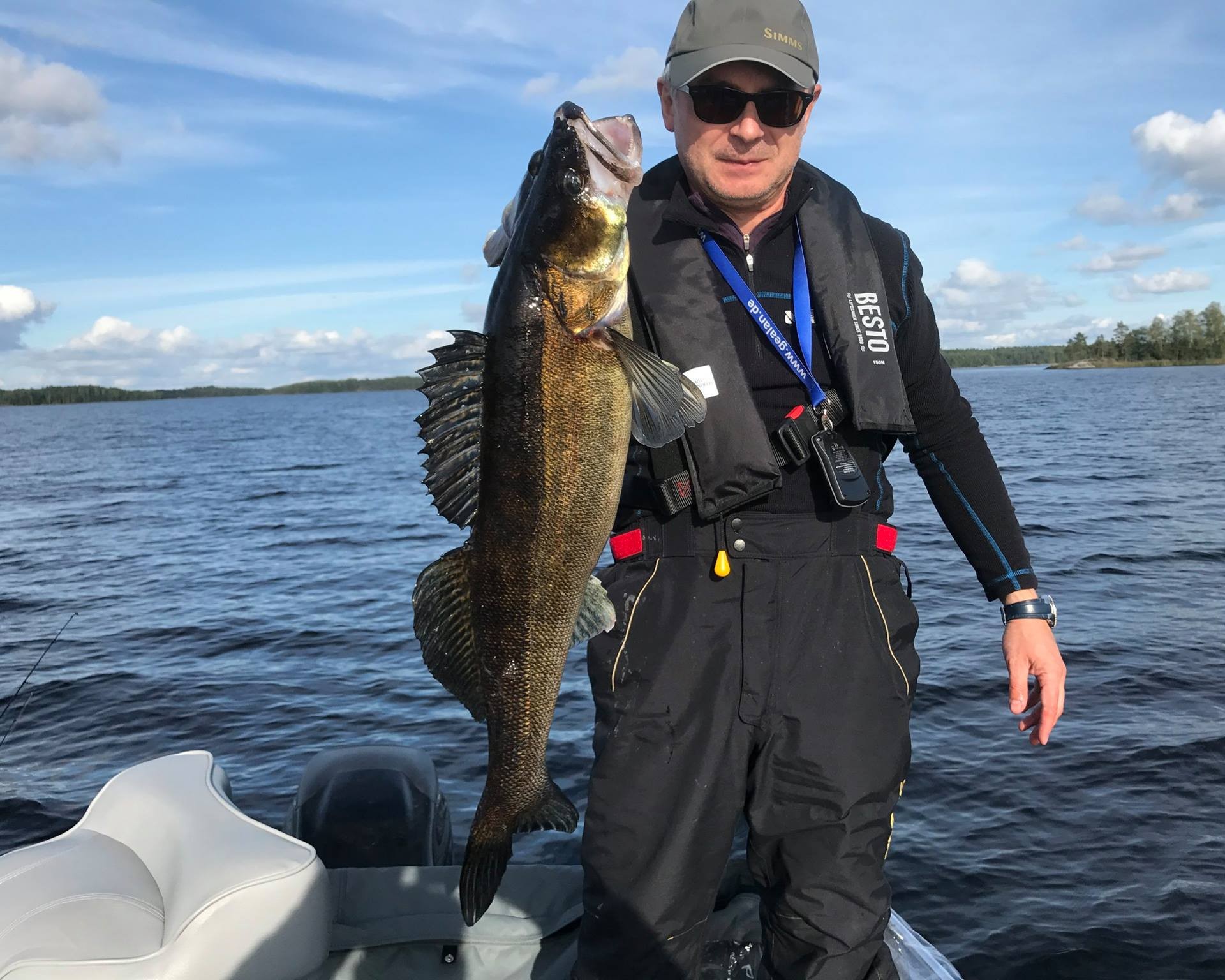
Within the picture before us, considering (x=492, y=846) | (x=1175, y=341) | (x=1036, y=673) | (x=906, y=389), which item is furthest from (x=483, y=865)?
(x=1175, y=341)

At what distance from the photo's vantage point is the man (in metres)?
3.30

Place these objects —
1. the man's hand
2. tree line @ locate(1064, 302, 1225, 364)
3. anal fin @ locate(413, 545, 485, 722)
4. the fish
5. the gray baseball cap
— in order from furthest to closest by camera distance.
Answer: tree line @ locate(1064, 302, 1225, 364) → the man's hand → the gray baseball cap → anal fin @ locate(413, 545, 485, 722) → the fish

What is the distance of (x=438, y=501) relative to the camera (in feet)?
9.61

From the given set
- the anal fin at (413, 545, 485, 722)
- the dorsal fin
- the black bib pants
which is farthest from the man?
the dorsal fin

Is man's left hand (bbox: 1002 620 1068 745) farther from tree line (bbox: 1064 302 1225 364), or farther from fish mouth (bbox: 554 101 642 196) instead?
tree line (bbox: 1064 302 1225 364)

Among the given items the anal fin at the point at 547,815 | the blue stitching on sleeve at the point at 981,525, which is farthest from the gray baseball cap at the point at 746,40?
the anal fin at the point at 547,815

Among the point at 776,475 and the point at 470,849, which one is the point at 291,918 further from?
the point at 776,475

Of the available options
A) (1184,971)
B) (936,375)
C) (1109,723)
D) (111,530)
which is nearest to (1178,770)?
(1109,723)

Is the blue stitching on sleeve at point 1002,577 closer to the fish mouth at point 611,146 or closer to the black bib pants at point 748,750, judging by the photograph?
the black bib pants at point 748,750

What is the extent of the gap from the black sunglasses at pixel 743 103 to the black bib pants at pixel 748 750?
1.33 metres

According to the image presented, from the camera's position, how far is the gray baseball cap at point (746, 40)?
3271mm

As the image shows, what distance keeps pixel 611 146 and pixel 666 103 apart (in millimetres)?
970

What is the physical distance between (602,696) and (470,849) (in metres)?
0.67

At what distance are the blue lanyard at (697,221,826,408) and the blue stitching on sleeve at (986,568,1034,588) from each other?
1.03 metres
